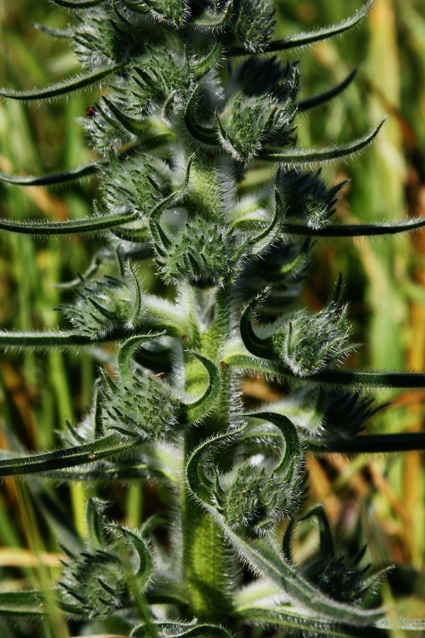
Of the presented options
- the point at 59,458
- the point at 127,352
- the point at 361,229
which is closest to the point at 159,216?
the point at 127,352

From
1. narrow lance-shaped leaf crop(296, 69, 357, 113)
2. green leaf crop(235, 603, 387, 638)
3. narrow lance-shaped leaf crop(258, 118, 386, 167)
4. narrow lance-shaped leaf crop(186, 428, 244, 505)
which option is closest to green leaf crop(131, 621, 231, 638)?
green leaf crop(235, 603, 387, 638)

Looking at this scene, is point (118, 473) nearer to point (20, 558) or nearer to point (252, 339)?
point (252, 339)

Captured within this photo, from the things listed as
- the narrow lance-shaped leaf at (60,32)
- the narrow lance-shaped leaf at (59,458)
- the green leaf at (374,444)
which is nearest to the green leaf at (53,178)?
the narrow lance-shaped leaf at (60,32)

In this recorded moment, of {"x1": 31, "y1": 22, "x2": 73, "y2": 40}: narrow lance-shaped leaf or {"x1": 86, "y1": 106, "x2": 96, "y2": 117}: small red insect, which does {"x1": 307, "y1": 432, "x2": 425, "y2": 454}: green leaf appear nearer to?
{"x1": 86, "y1": 106, "x2": 96, "y2": 117}: small red insect

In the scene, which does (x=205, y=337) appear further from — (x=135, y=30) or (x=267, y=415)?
(x=135, y=30)

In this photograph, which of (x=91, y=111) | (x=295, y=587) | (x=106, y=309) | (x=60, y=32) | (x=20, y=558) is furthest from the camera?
(x=20, y=558)

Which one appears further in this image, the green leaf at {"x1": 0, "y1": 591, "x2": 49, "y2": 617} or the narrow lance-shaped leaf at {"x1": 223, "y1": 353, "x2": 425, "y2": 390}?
the green leaf at {"x1": 0, "y1": 591, "x2": 49, "y2": 617}

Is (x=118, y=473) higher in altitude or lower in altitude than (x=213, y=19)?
lower
